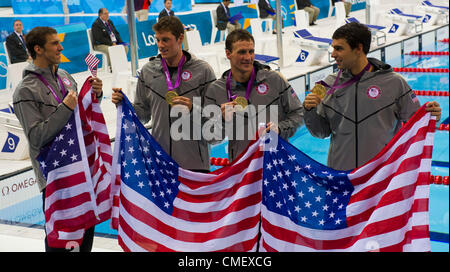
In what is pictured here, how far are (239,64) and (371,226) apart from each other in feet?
3.95

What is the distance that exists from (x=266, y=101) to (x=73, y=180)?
131cm

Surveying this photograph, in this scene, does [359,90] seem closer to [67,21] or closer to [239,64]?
[239,64]

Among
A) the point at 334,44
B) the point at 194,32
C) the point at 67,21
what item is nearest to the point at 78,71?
the point at 194,32

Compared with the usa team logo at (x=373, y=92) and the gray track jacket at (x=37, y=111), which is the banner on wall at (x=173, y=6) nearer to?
the gray track jacket at (x=37, y=111)

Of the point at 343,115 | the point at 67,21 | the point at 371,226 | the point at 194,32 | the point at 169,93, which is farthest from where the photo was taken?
the point at 67,21

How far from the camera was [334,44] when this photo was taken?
3439 mm

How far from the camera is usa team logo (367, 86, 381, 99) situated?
3.41 metres

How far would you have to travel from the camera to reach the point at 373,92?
342cm

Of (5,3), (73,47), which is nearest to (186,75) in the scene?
(73,47)

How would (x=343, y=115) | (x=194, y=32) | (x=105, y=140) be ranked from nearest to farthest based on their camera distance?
(x=343, y=115) → (x=105, y=140) → (x=194, y=32)

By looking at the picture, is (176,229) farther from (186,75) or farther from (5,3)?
(5,3)

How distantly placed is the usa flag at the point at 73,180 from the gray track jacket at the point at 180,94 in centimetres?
41
